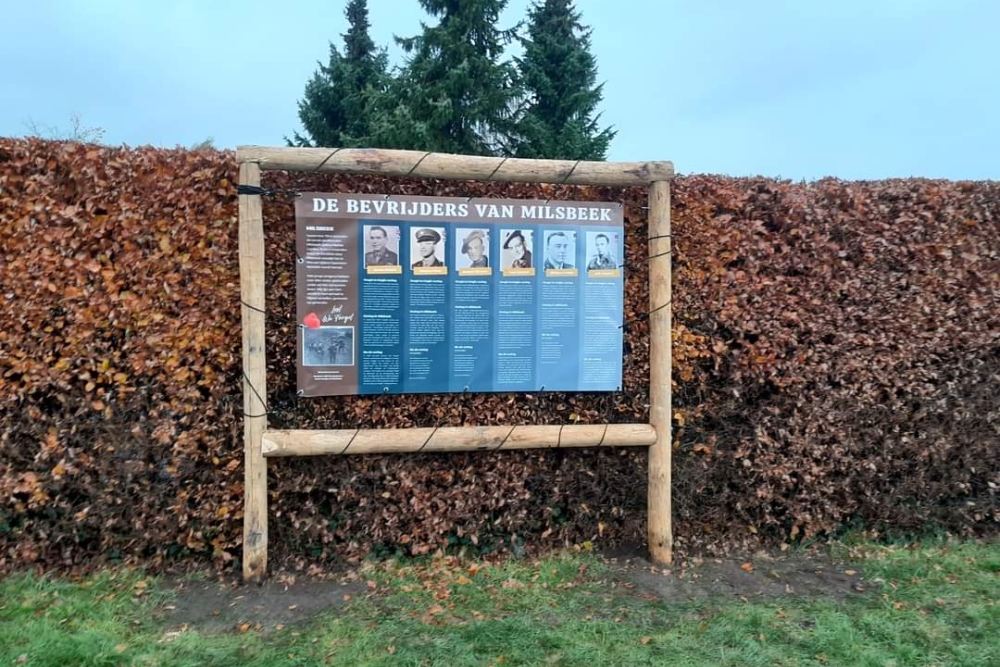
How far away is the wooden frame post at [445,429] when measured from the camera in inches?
166

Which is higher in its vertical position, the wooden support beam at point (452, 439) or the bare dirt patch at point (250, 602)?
the wooden support beam at point (452, 439)

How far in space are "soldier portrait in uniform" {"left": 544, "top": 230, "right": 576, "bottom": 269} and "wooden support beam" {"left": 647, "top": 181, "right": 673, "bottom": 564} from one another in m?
0.53

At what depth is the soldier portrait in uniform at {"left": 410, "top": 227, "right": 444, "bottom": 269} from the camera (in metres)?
4.47

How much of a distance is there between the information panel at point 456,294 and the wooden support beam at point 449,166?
16 cm

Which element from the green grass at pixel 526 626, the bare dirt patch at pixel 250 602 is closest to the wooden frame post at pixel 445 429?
the bare dirt patch at pixel 250 602

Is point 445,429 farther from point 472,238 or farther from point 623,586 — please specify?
point 623,586

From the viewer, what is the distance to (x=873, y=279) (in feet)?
16.6

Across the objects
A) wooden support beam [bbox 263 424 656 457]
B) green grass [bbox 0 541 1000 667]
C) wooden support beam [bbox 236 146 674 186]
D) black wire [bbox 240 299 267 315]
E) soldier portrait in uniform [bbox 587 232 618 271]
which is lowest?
green grass [bbox 0 541 1000 667]

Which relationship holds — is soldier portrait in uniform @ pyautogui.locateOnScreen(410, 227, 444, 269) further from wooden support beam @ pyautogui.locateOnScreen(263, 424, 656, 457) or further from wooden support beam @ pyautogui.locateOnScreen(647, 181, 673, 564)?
wooden support beam @ pyautogui.locateOnScreen(647, 181, 673, 564)

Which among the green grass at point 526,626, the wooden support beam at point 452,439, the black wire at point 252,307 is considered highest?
the black wire at point 252,307

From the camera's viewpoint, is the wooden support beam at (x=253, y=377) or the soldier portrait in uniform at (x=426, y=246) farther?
the soldier portrait in uniform at (x=426, y=246)

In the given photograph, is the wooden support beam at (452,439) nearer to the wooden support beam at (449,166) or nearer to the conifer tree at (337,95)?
the wooden support beam at (449,166)

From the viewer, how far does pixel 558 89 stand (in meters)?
22.3

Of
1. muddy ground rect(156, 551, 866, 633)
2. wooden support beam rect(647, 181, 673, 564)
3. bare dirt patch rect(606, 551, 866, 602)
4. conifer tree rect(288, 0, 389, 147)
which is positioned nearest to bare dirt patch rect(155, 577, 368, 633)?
muddy ground rect(156, 551, 866, 633)
